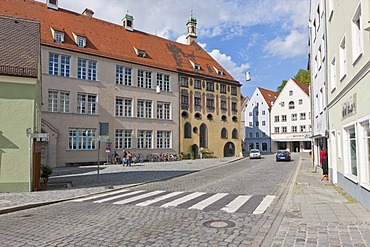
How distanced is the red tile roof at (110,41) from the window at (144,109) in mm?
4529

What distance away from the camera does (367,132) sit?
8.78 metres

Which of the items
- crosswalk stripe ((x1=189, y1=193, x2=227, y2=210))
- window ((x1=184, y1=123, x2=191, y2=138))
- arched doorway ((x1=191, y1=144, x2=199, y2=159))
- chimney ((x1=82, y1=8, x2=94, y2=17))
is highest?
chimney ((x1=82, y1=8, x2=94, y2=17))

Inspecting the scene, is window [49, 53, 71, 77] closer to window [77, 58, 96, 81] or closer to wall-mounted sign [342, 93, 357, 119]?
window [77, 58, 96, 81]

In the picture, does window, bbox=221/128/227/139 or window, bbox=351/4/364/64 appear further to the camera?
window, bbox=221/128/227/139

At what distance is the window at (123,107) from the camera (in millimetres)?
35031

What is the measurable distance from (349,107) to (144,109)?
28679 mm

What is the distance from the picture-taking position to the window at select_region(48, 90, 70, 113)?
2989 cm

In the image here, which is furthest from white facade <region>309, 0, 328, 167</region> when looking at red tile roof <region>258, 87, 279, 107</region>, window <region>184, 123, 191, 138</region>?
red tile roof <region>258, 87, 279, 107</region>

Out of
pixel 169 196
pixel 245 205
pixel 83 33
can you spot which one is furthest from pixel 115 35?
pixel 245 205

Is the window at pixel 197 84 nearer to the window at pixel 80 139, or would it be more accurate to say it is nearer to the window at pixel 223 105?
the window at pixel 223 105

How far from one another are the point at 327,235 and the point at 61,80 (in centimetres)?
2898

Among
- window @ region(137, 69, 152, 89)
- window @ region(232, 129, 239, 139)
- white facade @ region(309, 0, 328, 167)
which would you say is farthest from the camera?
window @ region(232, 129, 239, 139)

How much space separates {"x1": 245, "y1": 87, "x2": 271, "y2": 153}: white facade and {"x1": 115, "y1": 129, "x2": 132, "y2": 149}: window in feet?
130

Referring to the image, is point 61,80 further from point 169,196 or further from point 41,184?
point 169,196
